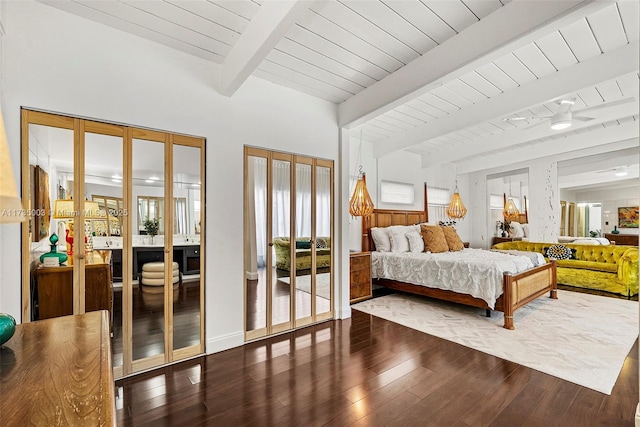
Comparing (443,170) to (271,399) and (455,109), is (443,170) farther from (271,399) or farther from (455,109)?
(271,399)

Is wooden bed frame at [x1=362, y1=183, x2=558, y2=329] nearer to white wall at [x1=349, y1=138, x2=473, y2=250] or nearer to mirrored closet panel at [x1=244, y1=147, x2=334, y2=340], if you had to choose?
white wall at [x1=349, y1=138, x2=473, y2=250]

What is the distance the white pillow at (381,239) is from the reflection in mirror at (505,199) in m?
4.26

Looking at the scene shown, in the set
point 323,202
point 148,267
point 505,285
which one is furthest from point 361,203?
point 148,267

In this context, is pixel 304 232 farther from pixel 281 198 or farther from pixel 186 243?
pixel 186 243

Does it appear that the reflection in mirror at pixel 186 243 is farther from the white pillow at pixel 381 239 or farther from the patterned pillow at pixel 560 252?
the patterned pillow at pixel 560 252

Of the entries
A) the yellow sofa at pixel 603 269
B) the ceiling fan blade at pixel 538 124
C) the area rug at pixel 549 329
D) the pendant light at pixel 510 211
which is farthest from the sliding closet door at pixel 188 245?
the pendant light at pixel 510 211

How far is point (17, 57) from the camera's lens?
80.8 inches

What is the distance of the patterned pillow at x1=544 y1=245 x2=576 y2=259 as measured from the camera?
575cm

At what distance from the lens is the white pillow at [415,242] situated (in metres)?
5.39

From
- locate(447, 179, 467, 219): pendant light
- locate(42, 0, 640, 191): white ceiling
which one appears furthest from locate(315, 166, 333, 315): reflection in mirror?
locate(447, 179, 467, 219): pendant light

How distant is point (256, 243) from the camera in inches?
127

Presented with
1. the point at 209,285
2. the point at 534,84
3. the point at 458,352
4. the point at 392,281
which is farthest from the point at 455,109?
the point at 209,285

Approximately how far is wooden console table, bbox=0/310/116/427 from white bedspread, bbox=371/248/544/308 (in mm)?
3911

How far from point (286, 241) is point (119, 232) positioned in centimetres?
161
